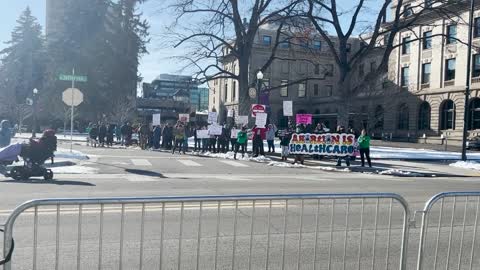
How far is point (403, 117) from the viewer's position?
64062mm

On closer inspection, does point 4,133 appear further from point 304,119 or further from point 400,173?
point 400,173

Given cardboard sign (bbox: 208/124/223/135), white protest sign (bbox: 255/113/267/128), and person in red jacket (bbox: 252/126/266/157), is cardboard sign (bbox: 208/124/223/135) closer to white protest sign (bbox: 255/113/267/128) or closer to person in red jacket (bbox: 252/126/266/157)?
person in red jacket (bbox: 252/126/266/157)

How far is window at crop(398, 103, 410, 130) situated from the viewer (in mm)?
63378

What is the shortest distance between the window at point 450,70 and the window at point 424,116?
4511 mm

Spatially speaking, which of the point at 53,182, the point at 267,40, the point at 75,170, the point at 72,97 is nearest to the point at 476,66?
the point at 267,40

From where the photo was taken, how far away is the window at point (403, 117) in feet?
208

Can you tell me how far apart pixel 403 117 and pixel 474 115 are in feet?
36.9

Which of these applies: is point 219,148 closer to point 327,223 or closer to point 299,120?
point 299,120

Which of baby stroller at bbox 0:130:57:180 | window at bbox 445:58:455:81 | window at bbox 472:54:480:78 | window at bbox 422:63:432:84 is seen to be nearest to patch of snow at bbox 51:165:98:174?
baby stroller at bbox 0:130:57:180

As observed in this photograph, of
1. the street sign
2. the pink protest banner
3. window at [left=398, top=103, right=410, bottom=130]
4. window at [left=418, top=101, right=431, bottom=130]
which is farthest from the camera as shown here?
window at [left=398, top=103, right=410, bottom=130]

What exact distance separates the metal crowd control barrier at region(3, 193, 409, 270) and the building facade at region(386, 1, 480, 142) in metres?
47.8

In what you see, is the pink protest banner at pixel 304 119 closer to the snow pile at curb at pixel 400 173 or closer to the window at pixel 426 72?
the snow pile at curb at pixel 400 173

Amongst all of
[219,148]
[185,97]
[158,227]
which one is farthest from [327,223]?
[185,97]

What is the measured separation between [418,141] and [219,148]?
38.2 metres
